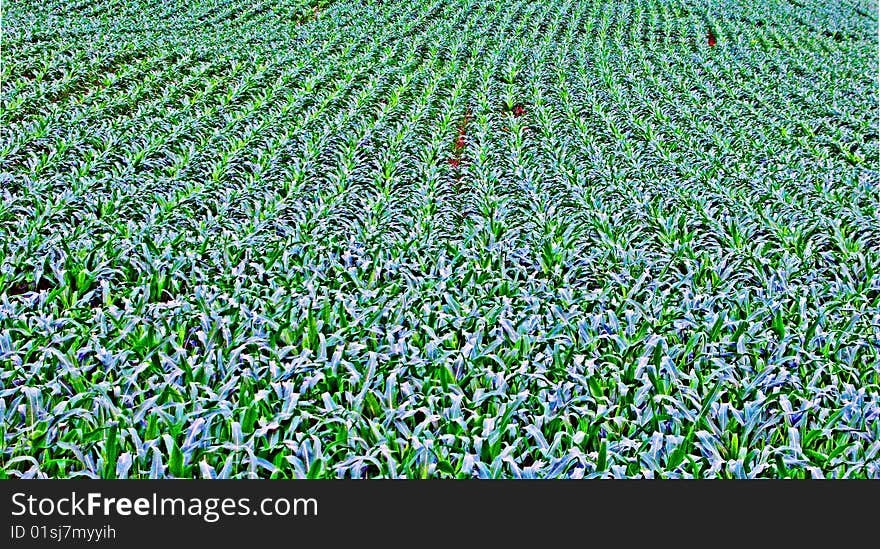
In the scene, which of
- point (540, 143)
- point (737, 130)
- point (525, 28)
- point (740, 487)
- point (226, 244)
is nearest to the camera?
point (740, 487)

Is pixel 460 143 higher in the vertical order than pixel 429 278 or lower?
higher

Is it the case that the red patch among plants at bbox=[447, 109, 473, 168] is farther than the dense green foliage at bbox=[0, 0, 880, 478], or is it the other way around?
the red patch among plants at bbox=[447, 109, 473, 168]

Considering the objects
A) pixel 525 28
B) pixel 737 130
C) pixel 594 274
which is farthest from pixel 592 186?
pixel 525 28

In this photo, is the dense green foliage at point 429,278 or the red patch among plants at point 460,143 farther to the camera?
the red patch among plants at point 460,143

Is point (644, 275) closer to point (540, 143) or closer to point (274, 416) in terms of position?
point (274, 416)

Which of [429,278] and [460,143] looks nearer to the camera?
[429,278]

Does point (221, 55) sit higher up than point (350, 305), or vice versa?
point (221, 55)

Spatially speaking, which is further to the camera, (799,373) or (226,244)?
(226,244)

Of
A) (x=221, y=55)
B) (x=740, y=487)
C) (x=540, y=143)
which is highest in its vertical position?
(x=221, y=55)
